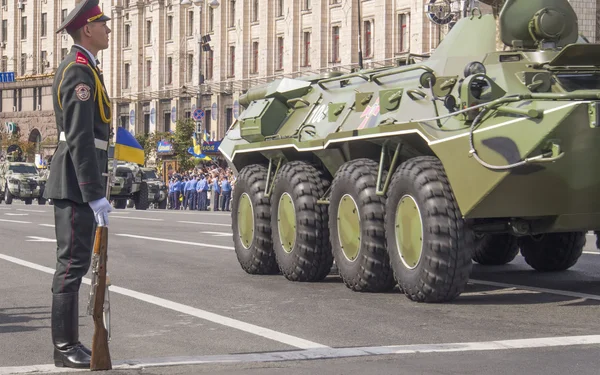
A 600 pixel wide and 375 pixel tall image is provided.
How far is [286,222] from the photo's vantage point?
1433cm

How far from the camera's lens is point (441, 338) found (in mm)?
9312

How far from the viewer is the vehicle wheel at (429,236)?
36.9 feet

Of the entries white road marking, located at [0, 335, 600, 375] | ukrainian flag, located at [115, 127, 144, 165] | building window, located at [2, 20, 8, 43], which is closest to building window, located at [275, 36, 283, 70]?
building window, located at [2, 20, 8, 43]

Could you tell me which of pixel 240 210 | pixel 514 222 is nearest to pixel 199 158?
pixel 240 210

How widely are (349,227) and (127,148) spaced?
4310 millimetres

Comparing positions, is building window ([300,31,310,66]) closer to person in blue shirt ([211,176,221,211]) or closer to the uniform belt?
person in blue shirt ([211,176,221,211])

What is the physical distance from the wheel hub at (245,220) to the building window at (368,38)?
4762 centimetres

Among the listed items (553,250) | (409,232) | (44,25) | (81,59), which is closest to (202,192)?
(553,250)

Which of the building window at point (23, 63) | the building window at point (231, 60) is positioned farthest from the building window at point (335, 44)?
the building window at point (23, 63)

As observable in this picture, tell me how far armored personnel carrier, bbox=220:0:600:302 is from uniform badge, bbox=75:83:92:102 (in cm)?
397

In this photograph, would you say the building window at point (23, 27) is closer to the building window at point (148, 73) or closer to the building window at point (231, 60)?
the building window at point (148, 73)

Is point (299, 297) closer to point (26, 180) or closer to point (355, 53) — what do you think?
point (26, 180)

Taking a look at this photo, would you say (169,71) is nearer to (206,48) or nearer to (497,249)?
(206,48)

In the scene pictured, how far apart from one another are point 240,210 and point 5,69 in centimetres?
9453
